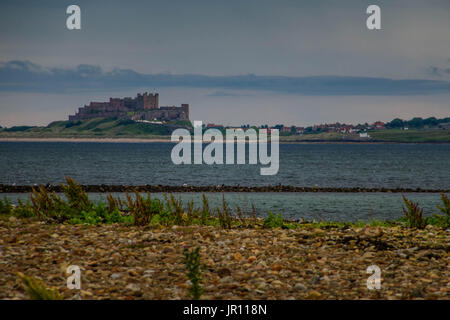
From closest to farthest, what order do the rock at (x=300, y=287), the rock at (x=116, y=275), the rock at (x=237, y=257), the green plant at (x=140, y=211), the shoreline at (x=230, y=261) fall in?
1. the shoreline at (x=230, y=261)
2. the rock at (x=300, y=287)
3. the rock at (x=116, y=275)
4. the rock at (x=237, y=257)
5. the green plant at (x=140, y=211)

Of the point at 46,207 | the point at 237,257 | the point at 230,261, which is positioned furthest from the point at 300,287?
the point at 46,207

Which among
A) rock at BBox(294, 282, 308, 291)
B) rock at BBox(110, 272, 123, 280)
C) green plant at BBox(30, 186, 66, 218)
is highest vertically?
green plant at BBox(30, 186, 66, 218)

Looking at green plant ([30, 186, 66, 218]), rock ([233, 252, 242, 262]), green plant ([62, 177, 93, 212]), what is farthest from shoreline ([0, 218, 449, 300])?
green plant ([62, 177, 93, 212])

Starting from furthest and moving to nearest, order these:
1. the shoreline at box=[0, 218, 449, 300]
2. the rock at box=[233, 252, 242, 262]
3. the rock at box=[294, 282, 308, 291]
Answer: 1. the rock at box=[233, 252, 242, 262]
2. the rock at box=[294, 282, 308, 291]
3. the shoreline at box=[0, 218, 449, 300]

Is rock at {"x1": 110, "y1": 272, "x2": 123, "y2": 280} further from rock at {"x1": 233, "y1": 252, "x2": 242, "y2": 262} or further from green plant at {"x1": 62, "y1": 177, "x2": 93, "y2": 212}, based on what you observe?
green plant at {"x1": 62, "y1": 177, "x2": 93, "y2": 212}

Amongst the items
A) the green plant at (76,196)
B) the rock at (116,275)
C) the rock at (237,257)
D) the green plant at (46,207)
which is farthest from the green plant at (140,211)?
the rock at (116,275)

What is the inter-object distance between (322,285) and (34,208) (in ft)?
42.4

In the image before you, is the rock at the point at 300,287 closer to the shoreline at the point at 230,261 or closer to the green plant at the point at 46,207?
the shoreline at the point at 230,261

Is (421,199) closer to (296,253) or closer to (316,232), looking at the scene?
(316,232)

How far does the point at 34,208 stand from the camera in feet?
63.2

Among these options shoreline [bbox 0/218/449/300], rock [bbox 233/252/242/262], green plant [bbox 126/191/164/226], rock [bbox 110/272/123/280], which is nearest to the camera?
shoreline [bbox 0/218/449/300]

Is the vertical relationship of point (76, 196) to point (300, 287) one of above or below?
above

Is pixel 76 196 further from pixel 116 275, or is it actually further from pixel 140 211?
pixel 116 275
